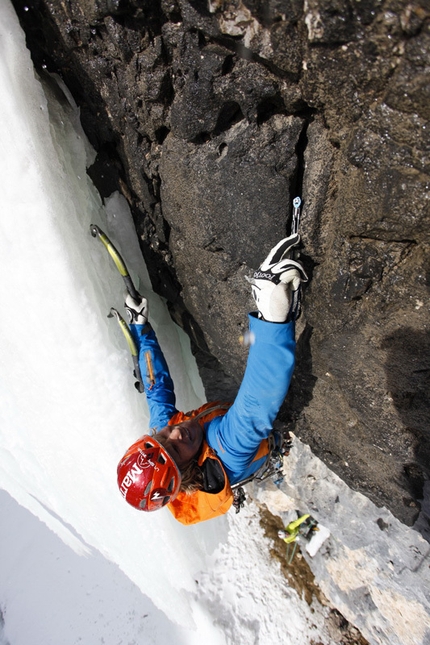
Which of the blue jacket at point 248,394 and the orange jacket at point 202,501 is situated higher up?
the blue jacket at point 248,394

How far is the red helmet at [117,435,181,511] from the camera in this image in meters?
1.88

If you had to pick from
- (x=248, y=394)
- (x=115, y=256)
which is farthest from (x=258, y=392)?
(x=115, y=256)

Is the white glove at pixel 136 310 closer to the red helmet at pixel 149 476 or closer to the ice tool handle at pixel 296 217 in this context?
the red helmet at pixel 149 476

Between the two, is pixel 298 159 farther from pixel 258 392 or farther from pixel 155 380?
pixel 155 380

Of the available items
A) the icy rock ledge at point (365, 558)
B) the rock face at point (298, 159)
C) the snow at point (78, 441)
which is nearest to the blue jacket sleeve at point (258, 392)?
the rock face at point (298, 159)

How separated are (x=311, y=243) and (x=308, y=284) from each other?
0.74 ft

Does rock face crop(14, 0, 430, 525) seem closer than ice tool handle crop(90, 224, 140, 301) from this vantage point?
Yes

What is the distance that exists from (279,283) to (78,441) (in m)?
1.83

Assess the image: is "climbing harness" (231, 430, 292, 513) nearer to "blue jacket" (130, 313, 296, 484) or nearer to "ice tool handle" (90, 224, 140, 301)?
"blue jacket" (130, 313, 296, 484)

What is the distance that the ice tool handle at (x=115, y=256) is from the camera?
7.25 feet

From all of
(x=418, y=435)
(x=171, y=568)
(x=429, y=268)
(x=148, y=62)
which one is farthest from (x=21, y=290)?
(x=171, y=568)

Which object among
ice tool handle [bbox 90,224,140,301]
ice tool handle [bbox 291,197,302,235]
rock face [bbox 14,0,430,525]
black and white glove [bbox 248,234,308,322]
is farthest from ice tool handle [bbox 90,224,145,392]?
ice tool handle [bbox 291,197,302,235]

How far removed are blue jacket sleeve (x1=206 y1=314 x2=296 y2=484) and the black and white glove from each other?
60mm

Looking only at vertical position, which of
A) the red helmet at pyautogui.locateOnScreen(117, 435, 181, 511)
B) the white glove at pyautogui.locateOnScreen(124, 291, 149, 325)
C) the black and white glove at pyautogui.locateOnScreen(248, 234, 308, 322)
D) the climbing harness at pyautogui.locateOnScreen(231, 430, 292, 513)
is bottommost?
the climbing harness at pyautogui.locateOnScreen(231, 430, 292, 513)
